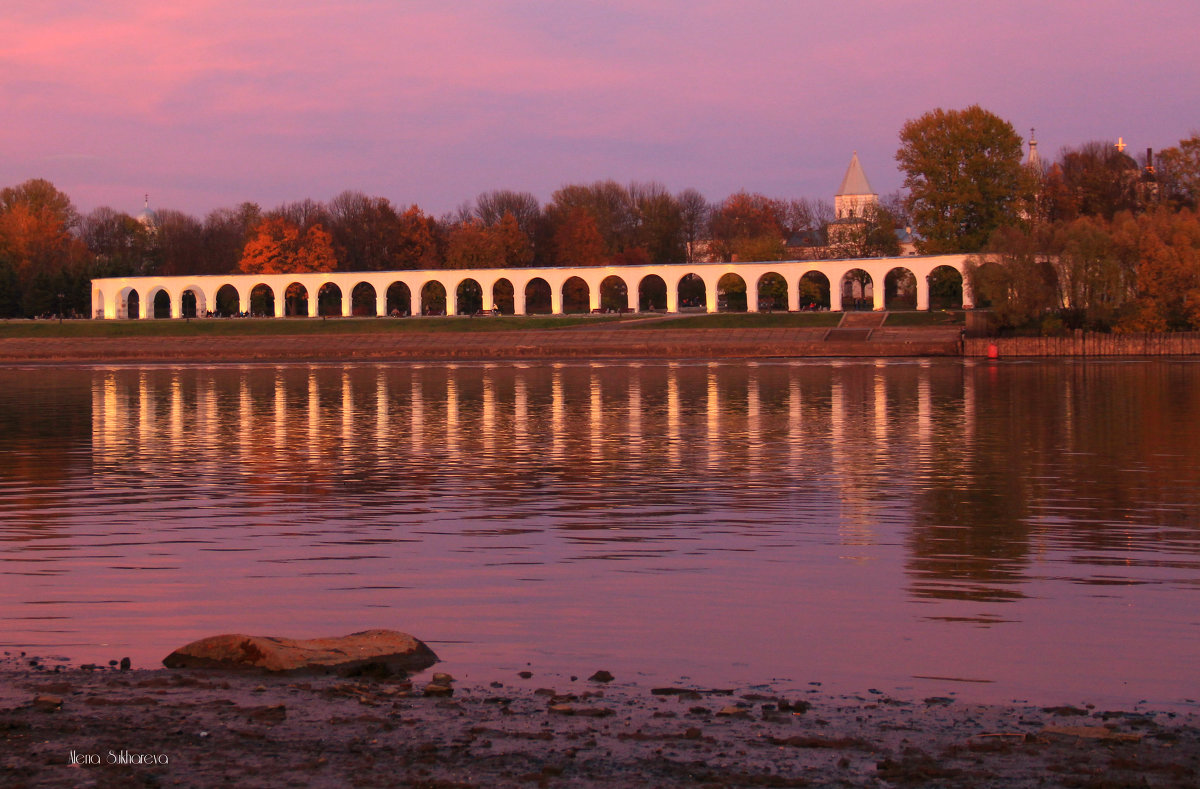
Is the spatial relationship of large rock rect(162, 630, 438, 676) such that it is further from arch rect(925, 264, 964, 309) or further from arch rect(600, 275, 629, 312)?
arch rect(600, 275, 629, 312)

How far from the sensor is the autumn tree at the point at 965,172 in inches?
2790

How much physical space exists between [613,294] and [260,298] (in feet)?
80.0

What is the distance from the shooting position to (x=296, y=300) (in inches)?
3553

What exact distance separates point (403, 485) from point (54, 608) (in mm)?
7373

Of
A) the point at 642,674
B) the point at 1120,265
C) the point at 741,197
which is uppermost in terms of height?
the point at 741,197

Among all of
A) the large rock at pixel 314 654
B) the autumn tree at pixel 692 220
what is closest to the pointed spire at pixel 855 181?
the autumn tree at pixel 692 220

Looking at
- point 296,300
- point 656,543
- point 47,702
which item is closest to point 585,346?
point 296,300

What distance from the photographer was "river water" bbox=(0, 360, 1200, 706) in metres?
8.19

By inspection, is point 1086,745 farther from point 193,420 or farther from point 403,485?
point 193,420

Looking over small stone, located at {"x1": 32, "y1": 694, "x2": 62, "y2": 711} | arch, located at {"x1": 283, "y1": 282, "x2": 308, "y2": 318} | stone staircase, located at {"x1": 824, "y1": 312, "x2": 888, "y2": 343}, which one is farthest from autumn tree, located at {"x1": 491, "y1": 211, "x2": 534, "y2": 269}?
small stone, located at {"x1": 32, "y1": 694, "x2": 62, "y2": 711}

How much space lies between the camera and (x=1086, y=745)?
605 centimetres

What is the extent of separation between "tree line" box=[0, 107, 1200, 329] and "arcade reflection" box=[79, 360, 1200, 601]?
788 inches

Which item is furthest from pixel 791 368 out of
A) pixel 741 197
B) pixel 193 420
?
pixel 741 197

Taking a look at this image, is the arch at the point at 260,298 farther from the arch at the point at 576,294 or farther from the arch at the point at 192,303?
Result: the arch at the point at 576,294
